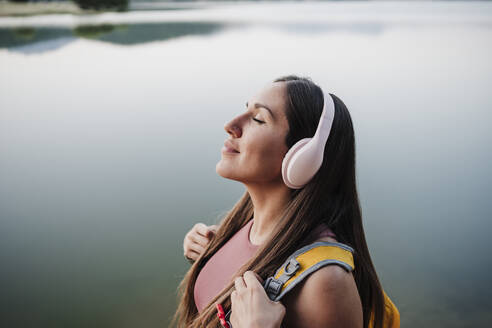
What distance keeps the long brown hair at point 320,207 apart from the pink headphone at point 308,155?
1.4 inches

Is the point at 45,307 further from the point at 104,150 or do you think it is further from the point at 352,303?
the point at 352,303

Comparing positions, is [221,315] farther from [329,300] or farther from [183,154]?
[183,154]

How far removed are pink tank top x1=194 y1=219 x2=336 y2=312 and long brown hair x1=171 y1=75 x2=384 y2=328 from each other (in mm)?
82

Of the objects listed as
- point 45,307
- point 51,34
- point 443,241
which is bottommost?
point 45,307

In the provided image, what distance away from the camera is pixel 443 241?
239cm

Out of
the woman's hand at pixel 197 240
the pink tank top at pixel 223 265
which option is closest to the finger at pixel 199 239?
the woman's hand at pixel 197 240

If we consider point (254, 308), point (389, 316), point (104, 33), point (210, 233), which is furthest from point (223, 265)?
point (104, 33)

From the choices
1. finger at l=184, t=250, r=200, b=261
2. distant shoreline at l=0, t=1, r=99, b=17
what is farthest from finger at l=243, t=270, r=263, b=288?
distant shoreline at l=0, t=1, r=99, b=17

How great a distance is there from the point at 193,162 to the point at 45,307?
1.44 m

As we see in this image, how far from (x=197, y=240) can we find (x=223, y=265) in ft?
0.72

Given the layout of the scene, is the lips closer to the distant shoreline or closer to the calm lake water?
the calm lake water

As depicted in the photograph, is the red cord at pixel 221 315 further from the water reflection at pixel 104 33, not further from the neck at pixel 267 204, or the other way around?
the water reflection at pixel 104 33

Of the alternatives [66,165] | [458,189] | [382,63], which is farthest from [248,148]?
[382,63]

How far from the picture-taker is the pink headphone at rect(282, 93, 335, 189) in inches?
31.7
